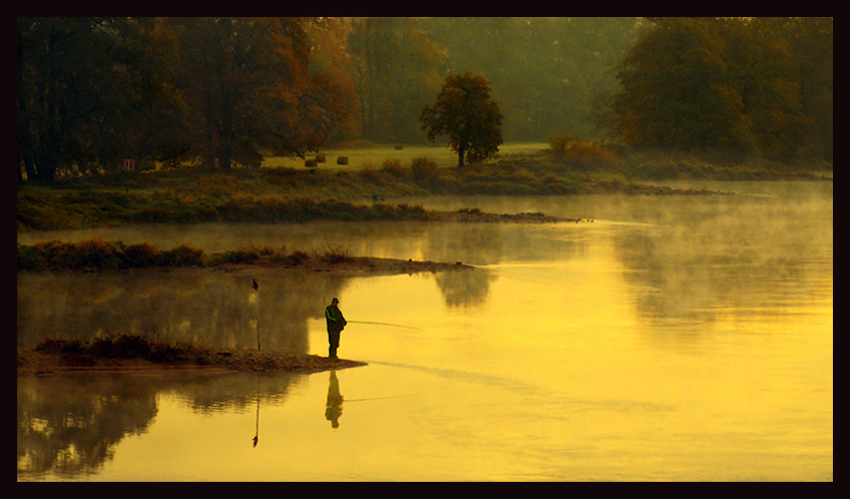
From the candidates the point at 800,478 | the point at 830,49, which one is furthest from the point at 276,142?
the point at 830,49

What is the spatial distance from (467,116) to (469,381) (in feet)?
183

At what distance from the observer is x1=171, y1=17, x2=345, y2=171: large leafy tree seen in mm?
60219

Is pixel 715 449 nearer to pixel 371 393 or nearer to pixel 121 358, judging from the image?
pixel 371 393

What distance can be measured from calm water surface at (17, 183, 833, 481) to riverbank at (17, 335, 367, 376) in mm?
384

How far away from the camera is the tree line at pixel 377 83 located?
167ft

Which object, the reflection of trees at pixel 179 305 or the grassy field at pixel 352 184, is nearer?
the reflection of trees at pixel 179 305

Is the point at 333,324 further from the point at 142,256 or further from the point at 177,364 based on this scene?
the point at 142,256

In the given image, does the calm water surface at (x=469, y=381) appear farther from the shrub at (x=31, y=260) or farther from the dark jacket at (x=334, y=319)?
the shrub at (x=31, y=260)

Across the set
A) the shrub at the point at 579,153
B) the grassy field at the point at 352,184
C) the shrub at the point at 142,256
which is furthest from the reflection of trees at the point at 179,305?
the shrub at the point at 579,153

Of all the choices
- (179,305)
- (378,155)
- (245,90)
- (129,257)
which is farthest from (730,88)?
(179,305)

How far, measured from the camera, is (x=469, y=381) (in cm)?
1778

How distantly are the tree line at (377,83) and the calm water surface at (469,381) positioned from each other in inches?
825

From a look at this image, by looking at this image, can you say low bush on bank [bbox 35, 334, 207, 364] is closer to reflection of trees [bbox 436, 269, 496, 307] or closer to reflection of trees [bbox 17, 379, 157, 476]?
reflection of trees [bbox 17, 379, 157, 476]

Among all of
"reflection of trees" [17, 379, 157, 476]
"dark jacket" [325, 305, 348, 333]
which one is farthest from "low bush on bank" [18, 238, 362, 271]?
"reflection of trees" [17, 379, 157, 476]
